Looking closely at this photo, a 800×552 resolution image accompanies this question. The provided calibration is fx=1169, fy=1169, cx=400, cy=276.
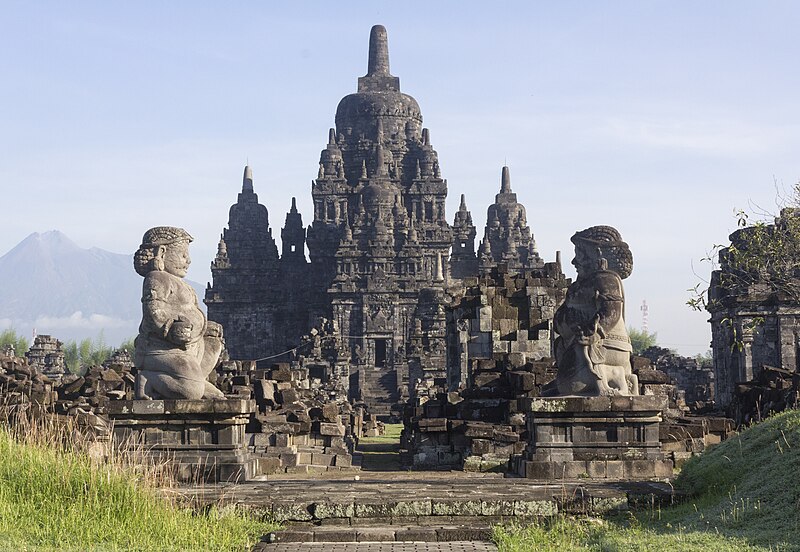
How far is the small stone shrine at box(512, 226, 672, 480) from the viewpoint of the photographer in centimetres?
1252

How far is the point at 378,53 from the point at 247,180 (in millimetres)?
15190

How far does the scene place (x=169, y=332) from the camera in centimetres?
1247

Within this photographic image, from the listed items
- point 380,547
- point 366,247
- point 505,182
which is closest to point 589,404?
point 380,547

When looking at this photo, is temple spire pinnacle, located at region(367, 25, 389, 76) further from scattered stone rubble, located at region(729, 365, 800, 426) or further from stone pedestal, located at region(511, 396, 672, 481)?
stone pedestal, located at region(511, 396, 672, 481)

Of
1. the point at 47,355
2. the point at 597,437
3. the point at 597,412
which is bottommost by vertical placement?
the point at 597,437

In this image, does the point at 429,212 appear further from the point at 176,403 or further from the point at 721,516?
the point at 721,516

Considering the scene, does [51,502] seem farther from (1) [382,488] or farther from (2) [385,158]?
(2) [385,158]

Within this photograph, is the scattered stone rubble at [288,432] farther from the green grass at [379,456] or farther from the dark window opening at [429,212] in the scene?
the dark window opening at [429,212]

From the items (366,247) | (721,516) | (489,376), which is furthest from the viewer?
(366,247)

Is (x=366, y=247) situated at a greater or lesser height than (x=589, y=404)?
greater

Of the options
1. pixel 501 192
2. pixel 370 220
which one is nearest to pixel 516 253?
pixel 501 192

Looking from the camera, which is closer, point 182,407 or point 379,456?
point 182,407

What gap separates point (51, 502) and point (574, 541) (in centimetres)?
431

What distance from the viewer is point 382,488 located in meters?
11.1
